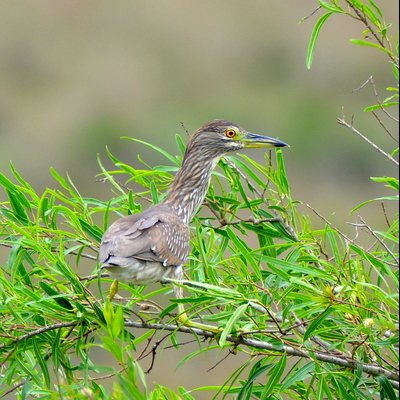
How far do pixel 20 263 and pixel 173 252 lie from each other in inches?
11.7

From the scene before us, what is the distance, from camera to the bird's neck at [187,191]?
4.28 feet

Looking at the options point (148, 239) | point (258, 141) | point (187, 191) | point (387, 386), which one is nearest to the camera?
point (387, 386)

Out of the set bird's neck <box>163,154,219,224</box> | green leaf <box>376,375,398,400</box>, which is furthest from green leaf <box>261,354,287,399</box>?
bird's neck <box>163,154,219,224</box>

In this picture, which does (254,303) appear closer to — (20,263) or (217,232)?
(217,232)

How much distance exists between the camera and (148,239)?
3.82 feet

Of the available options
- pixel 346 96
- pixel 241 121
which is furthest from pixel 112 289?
pixel 346 96

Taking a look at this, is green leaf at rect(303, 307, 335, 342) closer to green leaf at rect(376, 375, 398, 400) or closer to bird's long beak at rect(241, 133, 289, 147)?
green leaf at rect(376, 375, 398, 400)

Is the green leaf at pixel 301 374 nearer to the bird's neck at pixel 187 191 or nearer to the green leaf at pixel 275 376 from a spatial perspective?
the green leaf at pixel 275 376

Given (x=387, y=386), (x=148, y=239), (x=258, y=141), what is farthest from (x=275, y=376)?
(x=258, y=141)

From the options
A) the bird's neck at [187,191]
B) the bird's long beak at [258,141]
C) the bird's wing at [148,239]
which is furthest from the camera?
the bird's long beak at [258,141]

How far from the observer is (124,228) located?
1.11m

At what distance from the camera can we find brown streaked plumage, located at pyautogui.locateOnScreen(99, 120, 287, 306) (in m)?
1.08

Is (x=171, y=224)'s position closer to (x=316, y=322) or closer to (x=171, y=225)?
(x=171, y=225)

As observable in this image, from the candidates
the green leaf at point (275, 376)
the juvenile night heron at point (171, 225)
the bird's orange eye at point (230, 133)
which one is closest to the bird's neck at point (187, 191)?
the juvenile night heron at point (171, 225)
